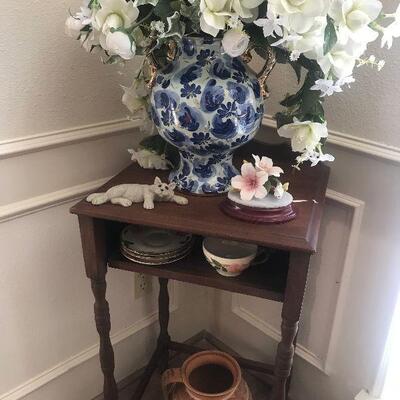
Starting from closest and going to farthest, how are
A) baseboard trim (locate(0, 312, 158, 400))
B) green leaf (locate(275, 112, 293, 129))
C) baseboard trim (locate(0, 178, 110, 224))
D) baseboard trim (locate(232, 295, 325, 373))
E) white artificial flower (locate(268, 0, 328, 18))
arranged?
white artificial flower (locate(268, 0, 328, 18)) < green leaf (locate(275, 112, 293, 129)) < baseboard trim (locate(0, 178, 110, 224)) < baseboard trim (locate(0, 312, 158, 400)) < baseboard trim (locate(232, 295, 325, 373))

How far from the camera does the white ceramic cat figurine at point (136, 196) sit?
0.82 meters

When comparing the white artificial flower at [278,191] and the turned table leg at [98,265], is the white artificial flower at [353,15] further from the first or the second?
the turned table leg at [98,265]

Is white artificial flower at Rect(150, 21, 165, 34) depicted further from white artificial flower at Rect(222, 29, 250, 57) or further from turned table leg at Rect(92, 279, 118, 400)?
turned table leg at Rect(92, 279, 118, 400)

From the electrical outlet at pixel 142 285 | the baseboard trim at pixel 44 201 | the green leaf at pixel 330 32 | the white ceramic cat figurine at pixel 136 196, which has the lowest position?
the electrical outlet at pixel 142 285

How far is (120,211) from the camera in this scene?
2.62 ft

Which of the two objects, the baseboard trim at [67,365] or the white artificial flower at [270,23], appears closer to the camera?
the white artificial flower at [270,23]

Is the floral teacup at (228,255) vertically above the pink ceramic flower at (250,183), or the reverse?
the pink ceramic flower at (250,183)

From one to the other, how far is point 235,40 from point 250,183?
0.81 ft

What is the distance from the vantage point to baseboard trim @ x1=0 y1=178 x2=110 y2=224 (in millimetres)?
946

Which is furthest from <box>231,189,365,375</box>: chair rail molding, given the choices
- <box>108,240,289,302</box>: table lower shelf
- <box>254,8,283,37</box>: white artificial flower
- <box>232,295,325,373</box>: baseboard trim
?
<box>254,8,283,37</box>: white artificial flower

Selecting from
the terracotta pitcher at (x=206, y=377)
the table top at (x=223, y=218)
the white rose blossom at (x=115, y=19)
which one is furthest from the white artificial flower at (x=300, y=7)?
the terracotta pitcher at (x=206, y=377)

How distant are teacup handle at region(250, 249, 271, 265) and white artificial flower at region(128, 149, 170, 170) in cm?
30

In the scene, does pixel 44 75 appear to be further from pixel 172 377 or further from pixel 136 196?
pixel 172 377

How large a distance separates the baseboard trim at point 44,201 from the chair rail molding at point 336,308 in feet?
2.03
